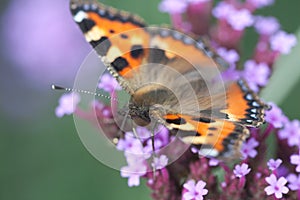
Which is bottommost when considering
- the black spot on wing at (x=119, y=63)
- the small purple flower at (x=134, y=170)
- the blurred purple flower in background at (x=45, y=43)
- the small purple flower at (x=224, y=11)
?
the small purple flower at (x=134, y=170)

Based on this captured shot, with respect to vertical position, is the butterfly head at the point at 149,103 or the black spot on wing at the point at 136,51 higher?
the black spot on wing at the point at 136,51

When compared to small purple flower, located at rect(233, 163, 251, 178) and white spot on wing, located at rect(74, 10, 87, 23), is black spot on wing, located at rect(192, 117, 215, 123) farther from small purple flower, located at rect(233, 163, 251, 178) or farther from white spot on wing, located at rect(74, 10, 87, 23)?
white spot on wing, located at rect(74, 10, 87, 23)

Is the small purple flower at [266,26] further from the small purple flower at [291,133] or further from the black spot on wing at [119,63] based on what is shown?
the black spot on wing at [119,63]

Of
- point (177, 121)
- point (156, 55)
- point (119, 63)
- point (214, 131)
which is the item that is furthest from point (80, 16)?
point (214, 131)

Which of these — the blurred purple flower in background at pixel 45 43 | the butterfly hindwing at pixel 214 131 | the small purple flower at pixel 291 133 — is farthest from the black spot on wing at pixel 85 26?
the blurred purple flower in background at pixel 45 43

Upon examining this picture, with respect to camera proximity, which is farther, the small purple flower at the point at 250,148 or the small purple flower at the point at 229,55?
the small purple flower at the point at 229,55

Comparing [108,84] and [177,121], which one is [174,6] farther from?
[177,121]

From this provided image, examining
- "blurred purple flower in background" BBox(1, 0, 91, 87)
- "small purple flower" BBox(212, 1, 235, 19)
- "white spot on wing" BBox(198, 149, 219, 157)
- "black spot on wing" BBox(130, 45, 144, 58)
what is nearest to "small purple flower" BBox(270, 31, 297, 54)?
"small purple flower" BBox(212, 1, 235, 19)
